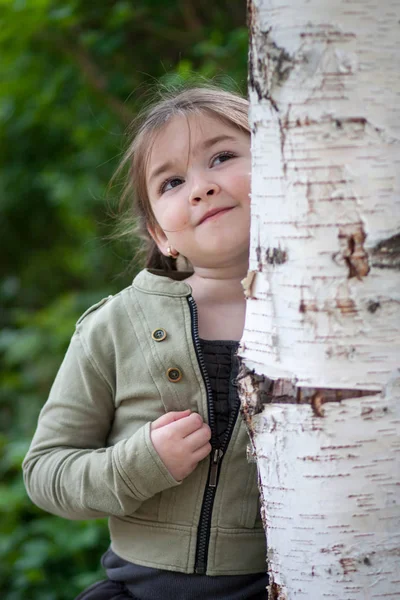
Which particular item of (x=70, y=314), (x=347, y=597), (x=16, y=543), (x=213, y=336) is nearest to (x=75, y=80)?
(x=70, y=314)

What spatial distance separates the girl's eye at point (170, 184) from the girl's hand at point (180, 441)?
58 cm

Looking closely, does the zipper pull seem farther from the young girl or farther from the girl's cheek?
the girl's cheek

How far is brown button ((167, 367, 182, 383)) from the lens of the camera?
1.78 metres

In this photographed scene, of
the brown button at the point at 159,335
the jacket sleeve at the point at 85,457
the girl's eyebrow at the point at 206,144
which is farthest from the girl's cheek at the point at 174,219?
the jacket sleeve at the point at 85,457

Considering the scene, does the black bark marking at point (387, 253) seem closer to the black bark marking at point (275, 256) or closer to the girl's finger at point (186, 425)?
the black bark marking at point (275, 256)

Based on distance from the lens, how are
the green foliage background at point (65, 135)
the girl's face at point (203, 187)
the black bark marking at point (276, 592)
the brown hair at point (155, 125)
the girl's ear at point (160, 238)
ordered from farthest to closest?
the green foliage background at point (65, 135), the girl's ear at point (160, 238), the brown hair at point (155, 125), the girl's face at point (203, 187), the black bark marking at point (276, 592)

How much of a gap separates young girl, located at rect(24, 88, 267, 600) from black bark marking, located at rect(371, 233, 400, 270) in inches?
24.9

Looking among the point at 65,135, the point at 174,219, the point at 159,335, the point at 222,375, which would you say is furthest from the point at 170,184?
the point at 65,135

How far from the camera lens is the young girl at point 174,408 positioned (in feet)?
5.78

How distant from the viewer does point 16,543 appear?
12.5ft

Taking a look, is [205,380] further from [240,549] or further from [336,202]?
[336,202]

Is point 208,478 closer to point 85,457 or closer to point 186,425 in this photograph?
point 186,425

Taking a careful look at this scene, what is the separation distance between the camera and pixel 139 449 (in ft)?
→ 5.61

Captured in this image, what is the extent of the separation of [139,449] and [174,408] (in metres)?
0.14
